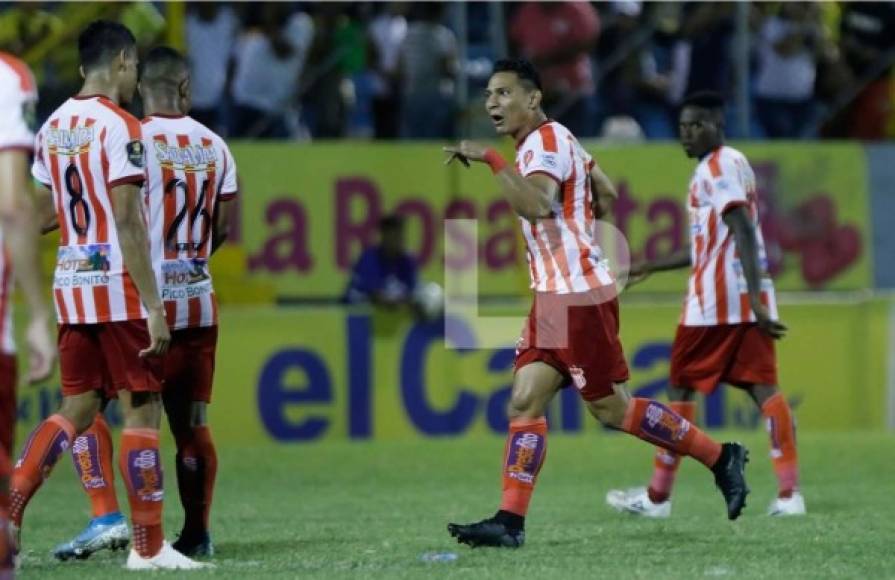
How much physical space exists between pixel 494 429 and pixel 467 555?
25.9ft

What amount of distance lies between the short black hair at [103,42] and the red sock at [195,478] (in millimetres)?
1767

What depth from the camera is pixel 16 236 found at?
5.79 m

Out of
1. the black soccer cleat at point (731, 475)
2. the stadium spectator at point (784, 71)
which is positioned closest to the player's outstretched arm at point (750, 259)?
the black soccer cleat at point (731, 475)

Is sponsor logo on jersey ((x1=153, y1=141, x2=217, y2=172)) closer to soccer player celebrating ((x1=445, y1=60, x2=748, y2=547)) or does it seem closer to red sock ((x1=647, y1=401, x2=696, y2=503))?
soccer player celebrating ((x1=445, y1=60, x2=748, y2=547))

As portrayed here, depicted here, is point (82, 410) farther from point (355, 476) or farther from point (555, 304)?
point (355, 476)

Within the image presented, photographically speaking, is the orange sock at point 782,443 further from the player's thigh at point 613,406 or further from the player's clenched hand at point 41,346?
the player's clenched hand at point 41,346

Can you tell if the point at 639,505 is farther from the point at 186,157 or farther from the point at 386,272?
the point at 386,272

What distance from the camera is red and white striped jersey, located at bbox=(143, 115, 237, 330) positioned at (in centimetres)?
823

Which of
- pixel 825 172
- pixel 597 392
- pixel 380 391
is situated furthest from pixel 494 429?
pixel 597 392

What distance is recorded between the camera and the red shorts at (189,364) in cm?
828

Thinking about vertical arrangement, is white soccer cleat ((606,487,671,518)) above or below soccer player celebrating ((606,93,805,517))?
below

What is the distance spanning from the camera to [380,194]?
16750 millimetres

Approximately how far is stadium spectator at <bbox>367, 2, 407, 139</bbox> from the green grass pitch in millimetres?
3346

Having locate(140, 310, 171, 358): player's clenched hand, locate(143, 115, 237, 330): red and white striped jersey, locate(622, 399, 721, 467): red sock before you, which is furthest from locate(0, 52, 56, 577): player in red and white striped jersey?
locate(622, 399, 721, 467): red sock
